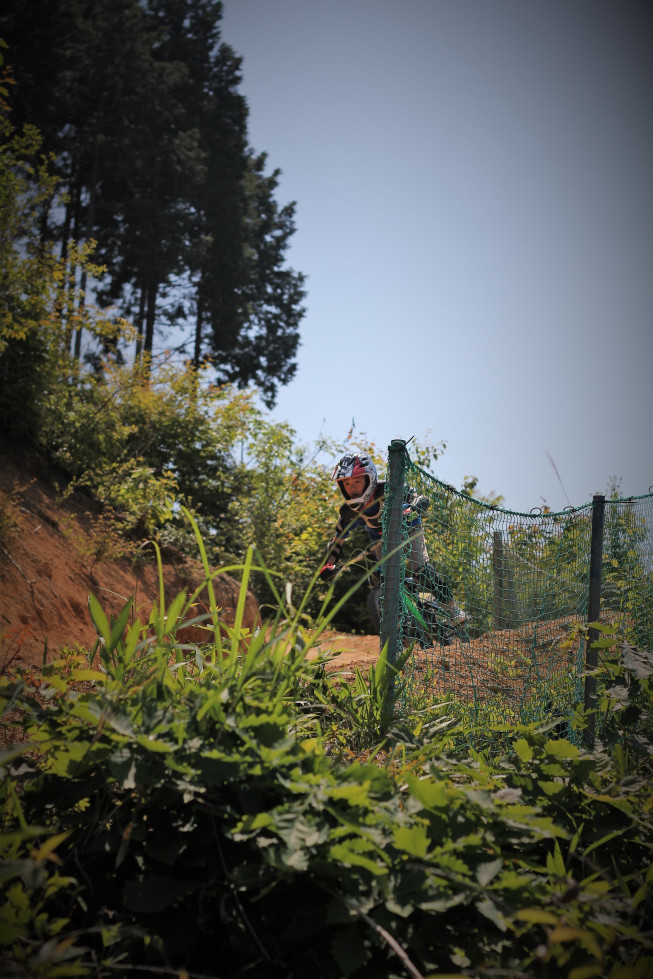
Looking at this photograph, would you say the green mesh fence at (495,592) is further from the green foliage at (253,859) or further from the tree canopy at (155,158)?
the tree canopy at (155,158)

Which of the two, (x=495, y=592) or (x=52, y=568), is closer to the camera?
(x=495, y=592)

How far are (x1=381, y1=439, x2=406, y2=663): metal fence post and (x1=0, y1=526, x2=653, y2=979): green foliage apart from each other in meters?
1.27

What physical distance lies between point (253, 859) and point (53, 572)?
16.5 ft

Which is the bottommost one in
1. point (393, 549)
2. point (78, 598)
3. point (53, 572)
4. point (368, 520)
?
point (78, 598)

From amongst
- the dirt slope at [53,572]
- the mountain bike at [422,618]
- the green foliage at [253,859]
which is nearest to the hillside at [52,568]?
the dirt slope at [53,572]

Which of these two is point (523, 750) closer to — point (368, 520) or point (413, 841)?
point (413, 841)

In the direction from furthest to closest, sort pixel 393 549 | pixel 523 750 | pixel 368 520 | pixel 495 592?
pixel 368 520, pixel 495 592, pixel 393 549, pixel 523 750

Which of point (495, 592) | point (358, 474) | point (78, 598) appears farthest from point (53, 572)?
point (495, 592)

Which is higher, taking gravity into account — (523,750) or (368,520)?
(368,520)

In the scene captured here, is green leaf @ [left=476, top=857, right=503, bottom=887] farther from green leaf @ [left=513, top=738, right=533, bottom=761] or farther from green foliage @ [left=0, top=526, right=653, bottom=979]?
green leaf @ [left=513, top=738, right=533, bottom=761]

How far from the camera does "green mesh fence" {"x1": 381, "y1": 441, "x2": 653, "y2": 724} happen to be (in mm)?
3008

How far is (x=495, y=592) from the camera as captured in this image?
4281 millimetres

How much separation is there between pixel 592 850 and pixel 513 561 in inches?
99.8

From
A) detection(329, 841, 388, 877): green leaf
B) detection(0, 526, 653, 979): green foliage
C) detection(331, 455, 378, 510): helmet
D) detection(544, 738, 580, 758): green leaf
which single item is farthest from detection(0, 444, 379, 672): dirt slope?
detection(329, 841, 388, 877): green leaf
